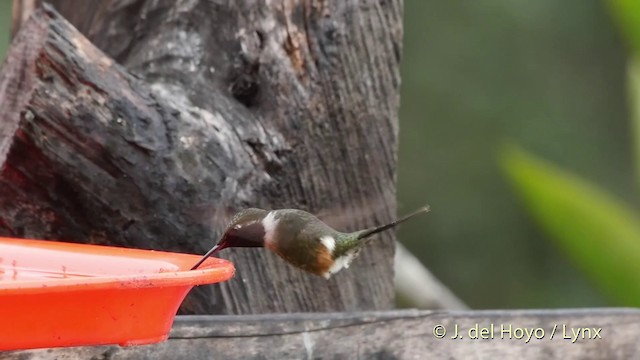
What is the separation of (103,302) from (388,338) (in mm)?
706

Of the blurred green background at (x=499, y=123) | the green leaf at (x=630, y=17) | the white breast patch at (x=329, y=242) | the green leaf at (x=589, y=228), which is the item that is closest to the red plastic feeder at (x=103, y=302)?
the white breast patch at (x=329, y=242)

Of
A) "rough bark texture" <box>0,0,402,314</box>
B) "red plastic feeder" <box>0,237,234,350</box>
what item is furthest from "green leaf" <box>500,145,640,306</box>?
"red plastic feeder" <box>0,237,234,350</box>

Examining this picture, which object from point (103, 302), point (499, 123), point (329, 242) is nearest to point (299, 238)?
point (329, 242)

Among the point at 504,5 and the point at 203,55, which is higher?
the point at 203,55

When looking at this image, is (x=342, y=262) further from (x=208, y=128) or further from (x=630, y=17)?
(x=630, y=17)

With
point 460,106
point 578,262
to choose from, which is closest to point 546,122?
point 460,106

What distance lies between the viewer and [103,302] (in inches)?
54.2

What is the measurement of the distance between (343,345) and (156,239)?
408mm

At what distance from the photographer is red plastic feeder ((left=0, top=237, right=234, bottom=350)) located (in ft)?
4.27

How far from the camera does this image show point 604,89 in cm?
916

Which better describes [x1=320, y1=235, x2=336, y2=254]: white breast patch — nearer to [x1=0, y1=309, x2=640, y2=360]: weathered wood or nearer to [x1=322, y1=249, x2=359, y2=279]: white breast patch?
[x1=322, y1=249, x2=359, y2=279]: white breast patch

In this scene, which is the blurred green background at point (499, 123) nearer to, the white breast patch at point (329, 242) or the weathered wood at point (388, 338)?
the white breast patch at point (329, 242)

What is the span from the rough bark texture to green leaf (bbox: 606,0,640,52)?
1.34 meters

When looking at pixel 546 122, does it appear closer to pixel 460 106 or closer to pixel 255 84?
pixel 460 106
